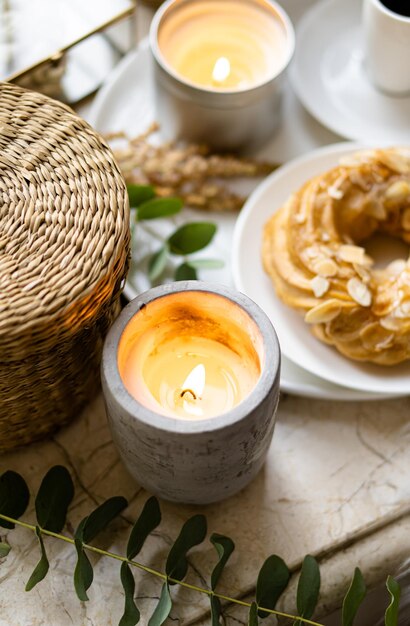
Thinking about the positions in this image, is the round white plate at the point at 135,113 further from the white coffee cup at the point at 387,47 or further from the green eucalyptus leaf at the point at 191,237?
the white coffee cup at the point at 387,47

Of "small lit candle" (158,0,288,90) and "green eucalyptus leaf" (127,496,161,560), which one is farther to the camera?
"small lit candle" (158,0,288,90)

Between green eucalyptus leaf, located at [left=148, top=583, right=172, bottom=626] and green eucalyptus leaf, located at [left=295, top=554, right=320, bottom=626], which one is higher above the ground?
green eucalyptus leaf, located at [left=148, top=583, right=172, bottom=626]

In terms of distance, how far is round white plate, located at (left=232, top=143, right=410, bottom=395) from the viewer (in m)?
0.82

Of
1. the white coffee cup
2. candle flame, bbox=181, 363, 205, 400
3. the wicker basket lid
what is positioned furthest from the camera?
the white coffee cup

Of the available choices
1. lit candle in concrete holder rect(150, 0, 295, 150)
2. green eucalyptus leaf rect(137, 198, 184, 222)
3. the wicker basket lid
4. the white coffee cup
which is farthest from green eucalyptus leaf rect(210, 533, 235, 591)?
the white coffee cup

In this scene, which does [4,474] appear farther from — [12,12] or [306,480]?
[12,12]

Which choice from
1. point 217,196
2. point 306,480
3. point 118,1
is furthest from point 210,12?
point 306,480

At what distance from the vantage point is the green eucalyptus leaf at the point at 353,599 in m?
0.71

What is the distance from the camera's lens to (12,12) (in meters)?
0.99

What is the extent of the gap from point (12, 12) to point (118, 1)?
0.41 feet

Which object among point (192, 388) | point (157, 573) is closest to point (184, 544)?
point (157, 573)

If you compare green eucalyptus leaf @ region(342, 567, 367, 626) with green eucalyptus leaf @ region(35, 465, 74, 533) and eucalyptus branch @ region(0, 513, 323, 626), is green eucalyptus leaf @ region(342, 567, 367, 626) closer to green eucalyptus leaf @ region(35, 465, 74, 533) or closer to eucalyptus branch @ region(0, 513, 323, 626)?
eucalyptus branch @ region(0, 513, 323, 626)

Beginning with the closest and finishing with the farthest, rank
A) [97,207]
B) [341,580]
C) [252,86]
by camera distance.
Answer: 1. [97,207]
2. [341,580]
3. [252,86]

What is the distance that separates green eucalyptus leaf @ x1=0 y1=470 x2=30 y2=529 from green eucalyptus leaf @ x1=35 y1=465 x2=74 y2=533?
0.07 ft
